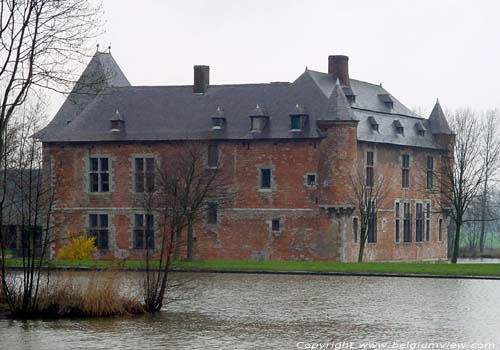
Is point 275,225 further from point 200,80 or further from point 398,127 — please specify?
point 398,127

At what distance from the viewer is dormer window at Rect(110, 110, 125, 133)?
60.7 m

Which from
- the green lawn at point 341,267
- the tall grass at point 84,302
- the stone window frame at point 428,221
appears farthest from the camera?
the stone window frame at point 428,221

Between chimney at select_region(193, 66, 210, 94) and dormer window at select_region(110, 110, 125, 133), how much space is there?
451cm

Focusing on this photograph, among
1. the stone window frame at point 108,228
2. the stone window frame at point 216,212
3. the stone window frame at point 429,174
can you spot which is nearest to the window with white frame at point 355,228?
the stone window frame at point 216,212

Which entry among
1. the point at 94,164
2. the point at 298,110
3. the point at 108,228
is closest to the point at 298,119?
the point at 298,110

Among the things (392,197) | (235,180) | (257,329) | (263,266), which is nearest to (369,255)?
(392,197)

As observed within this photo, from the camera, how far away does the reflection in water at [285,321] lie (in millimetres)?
22172

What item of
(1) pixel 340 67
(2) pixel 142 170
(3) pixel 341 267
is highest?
(1) pixel 340 67

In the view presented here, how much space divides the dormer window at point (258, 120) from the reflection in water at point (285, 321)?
75.0 feet

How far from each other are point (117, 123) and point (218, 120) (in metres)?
5.62

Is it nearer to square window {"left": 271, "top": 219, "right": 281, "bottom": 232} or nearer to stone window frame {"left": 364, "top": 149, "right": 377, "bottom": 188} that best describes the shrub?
square window {"left": 271, "top": 219, "right": 281, "bottom": 232}

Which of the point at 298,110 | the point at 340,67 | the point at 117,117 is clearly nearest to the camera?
the point at 298,110

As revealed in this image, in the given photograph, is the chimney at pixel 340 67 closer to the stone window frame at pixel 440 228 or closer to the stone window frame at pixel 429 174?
the stone window frame at pixel 429 174

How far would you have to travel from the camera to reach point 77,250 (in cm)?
5488
